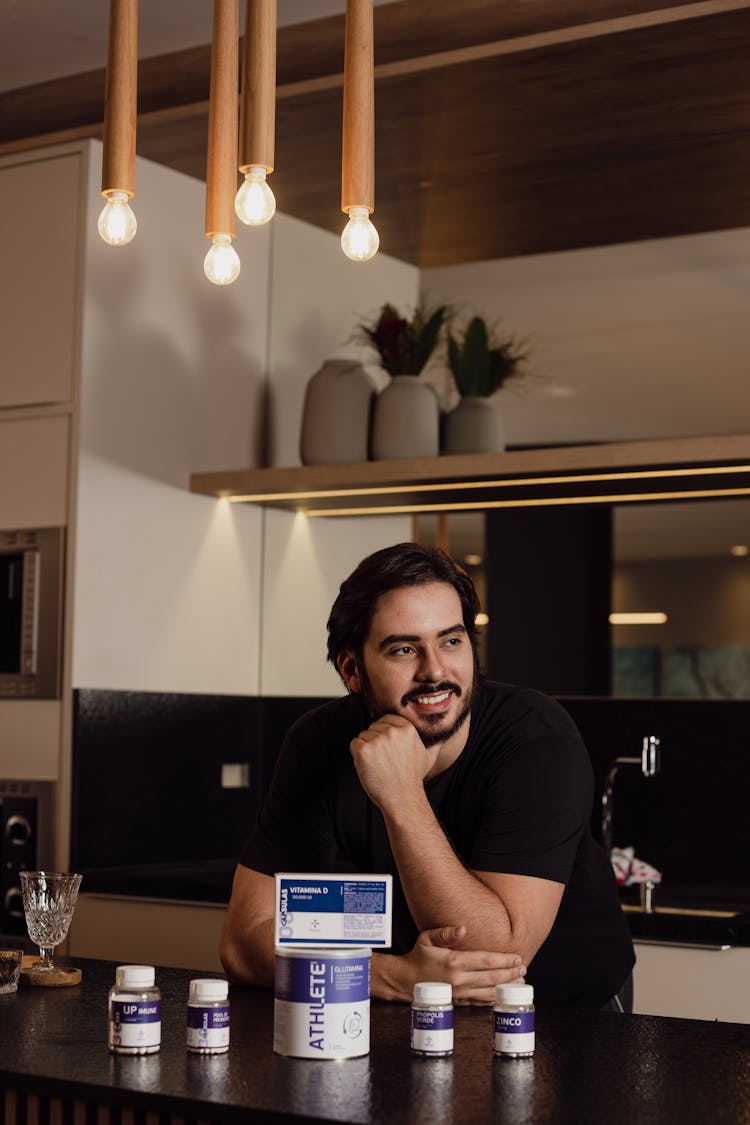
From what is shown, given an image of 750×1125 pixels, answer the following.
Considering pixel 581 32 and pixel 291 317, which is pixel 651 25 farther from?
pixel 291 317

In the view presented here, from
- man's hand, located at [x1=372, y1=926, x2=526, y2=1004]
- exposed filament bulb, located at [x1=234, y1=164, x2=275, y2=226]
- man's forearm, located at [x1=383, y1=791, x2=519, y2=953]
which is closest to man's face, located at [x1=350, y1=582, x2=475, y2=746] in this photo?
man's forearm, located at [x1=383, y1=791, x2=519, y2=953]

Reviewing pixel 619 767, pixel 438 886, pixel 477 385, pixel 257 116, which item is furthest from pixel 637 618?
pixel 257 116

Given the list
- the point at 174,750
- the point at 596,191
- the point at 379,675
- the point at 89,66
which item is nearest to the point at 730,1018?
the point at 379,675

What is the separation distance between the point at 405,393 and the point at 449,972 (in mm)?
1735

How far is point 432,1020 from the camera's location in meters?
1.51

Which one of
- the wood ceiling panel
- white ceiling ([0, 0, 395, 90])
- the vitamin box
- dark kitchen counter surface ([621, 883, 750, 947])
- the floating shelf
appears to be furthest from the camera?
white ceiling ([0, 0, 395, 90])

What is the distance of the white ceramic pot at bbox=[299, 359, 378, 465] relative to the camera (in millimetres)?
3350

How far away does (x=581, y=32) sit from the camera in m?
2.68

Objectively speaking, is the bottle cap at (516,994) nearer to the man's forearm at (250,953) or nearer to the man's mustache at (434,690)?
the man's forearm at (250,953)

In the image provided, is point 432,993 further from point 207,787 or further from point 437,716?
point 207,787

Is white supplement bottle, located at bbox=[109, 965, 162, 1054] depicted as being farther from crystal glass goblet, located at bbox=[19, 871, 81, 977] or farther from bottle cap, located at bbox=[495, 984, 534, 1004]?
crystal glass goblet, located at bbox=[19, 871, 81, 977]

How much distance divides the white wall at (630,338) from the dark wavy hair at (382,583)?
1.25 m

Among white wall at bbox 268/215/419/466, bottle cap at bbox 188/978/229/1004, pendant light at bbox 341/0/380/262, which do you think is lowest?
bottle cap at bbox 188/978/229/1004

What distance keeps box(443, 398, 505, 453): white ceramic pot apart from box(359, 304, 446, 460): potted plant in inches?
1.6
